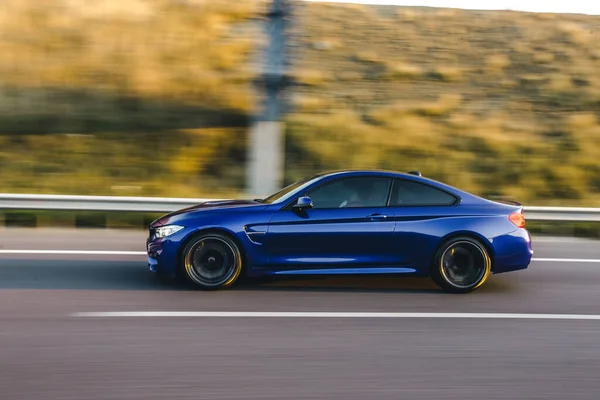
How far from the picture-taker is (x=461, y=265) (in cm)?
757

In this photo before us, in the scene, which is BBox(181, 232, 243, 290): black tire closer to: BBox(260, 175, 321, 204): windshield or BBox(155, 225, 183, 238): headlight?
BBox(155, 225, 183, 238): headlight

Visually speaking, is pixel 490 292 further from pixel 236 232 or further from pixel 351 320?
pixel 236 232

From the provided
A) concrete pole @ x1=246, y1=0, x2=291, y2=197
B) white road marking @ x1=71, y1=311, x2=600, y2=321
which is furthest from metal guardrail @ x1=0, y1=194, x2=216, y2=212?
white road marking @ x1=71, y1=311, x2=600, y2=321

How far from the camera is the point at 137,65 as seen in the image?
20656mm

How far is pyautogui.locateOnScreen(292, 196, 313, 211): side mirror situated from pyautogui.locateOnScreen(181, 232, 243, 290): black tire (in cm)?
71

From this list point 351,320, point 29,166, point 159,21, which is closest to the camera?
point 351,320

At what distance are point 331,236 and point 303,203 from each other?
42cm

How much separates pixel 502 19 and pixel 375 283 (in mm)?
24572

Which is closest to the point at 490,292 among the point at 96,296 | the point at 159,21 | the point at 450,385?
the point at 450,385

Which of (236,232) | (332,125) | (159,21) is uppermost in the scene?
(159,21)

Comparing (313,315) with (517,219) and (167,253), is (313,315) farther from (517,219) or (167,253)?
(517,219)

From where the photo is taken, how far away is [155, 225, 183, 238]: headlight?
23.9 feet

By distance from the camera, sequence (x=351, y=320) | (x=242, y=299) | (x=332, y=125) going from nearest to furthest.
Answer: (x=351, y=320) < (x=242, y=299) < (x=332, y=125)

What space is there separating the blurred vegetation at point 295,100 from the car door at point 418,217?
7.36 m
